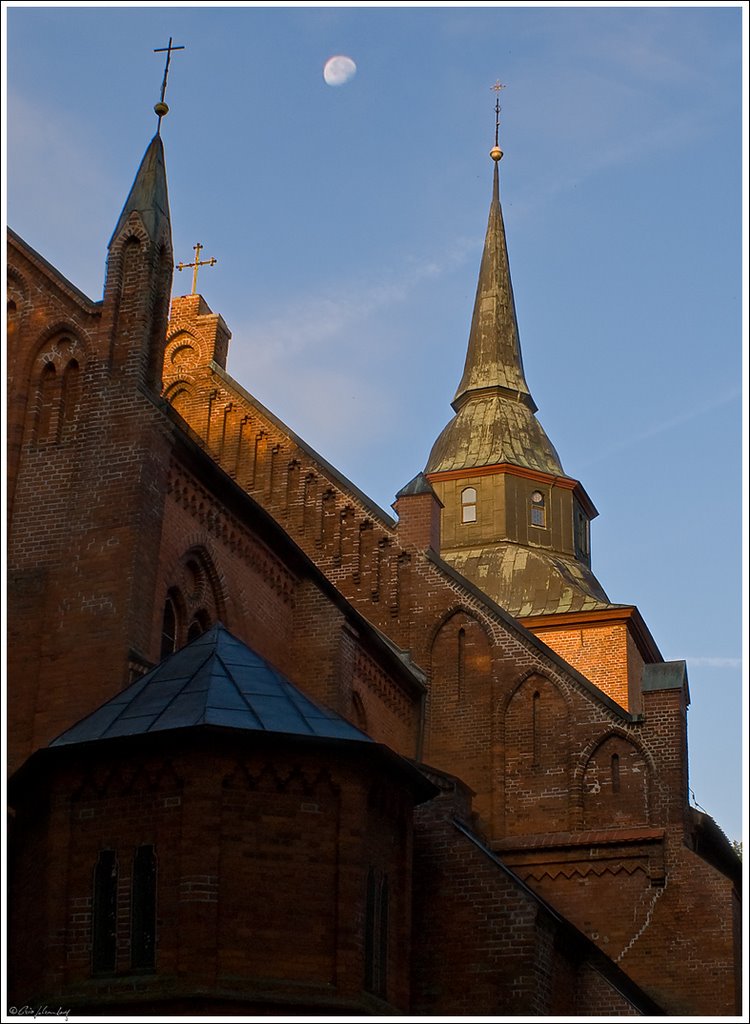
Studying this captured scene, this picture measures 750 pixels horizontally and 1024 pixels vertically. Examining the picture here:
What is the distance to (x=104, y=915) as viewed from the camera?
16.5m

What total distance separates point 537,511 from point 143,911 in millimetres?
27770

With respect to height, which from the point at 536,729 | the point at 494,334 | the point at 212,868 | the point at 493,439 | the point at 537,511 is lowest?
the point at 212,868

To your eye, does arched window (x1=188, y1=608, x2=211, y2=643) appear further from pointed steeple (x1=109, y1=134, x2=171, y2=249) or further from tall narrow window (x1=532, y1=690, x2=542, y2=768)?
tall narrow window (x1=532, y1=690, x2=542, y2=768)

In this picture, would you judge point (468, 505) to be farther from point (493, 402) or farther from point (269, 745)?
point (269, 745)

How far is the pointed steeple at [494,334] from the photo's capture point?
1811 inches

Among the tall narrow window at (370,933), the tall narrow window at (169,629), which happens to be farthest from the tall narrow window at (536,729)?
the tall narrow window at (370,933)

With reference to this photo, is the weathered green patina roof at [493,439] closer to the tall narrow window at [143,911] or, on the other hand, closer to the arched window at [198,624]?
the arched window at [198,624]

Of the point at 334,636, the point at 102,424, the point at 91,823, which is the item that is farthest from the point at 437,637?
the point at 91,823

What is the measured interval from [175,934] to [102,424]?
7.26 meters

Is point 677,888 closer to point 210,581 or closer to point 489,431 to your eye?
point 210,581

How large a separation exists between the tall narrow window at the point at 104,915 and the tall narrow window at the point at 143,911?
0.25 metres

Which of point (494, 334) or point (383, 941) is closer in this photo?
point (383, 941)

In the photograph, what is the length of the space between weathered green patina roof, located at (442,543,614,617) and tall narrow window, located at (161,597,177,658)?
62.1 feet

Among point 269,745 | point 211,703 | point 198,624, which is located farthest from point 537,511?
point 269,745
